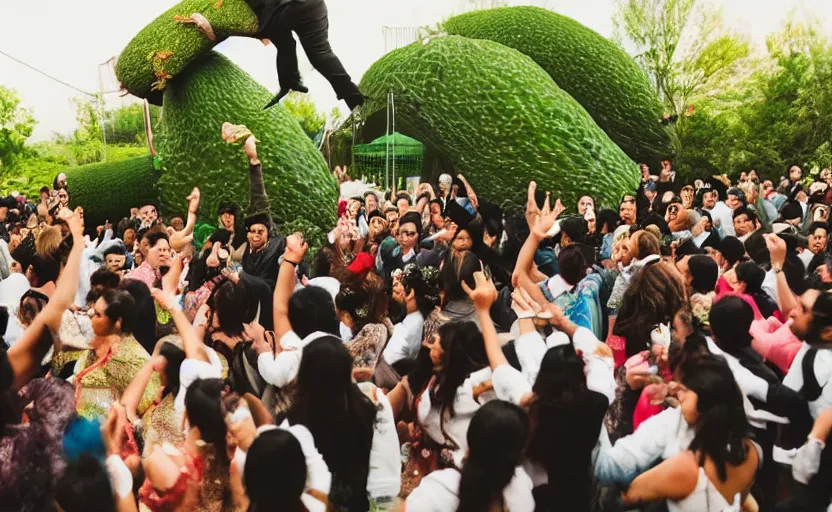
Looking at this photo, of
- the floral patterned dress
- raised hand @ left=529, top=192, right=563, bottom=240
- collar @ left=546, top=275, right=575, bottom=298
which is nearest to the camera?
the floral patterned dress

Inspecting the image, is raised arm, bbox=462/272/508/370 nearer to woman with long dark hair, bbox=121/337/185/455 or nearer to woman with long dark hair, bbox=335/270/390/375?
woman with long dark hair, bbox=335/270/390/375

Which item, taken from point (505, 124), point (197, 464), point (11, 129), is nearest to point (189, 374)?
point (197, 464)

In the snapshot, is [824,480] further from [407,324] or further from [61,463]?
[61,463]

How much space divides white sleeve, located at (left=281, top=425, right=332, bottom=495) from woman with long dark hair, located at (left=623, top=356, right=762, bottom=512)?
965 mm

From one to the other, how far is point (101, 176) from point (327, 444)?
33.2ft

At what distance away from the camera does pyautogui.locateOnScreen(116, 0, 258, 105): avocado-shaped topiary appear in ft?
31.2

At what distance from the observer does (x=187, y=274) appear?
6.54 metres

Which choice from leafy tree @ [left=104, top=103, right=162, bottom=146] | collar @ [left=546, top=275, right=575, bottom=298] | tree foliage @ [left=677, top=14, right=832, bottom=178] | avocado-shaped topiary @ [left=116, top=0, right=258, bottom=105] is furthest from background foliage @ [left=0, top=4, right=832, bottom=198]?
leafy tree @ [left=104, top=103, right=162, bottom=146]

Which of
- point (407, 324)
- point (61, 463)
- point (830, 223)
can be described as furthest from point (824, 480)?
point (830, 223)

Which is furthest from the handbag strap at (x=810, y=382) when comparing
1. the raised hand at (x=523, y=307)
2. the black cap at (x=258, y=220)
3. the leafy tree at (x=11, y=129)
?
the leafy tree at (x=11, y=129)

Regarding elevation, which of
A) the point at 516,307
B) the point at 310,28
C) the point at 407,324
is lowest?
the point at 407,324

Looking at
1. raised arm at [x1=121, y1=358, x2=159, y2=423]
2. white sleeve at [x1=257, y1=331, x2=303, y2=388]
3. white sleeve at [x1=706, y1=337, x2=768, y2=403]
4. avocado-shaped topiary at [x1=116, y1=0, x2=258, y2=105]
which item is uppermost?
avocado-shaped topiary at [x1=116, y1=0, x2=258, y2=105]

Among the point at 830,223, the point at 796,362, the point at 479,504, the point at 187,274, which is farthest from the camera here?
the point at 830,223

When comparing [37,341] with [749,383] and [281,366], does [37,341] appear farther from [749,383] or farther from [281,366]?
[749,383]
